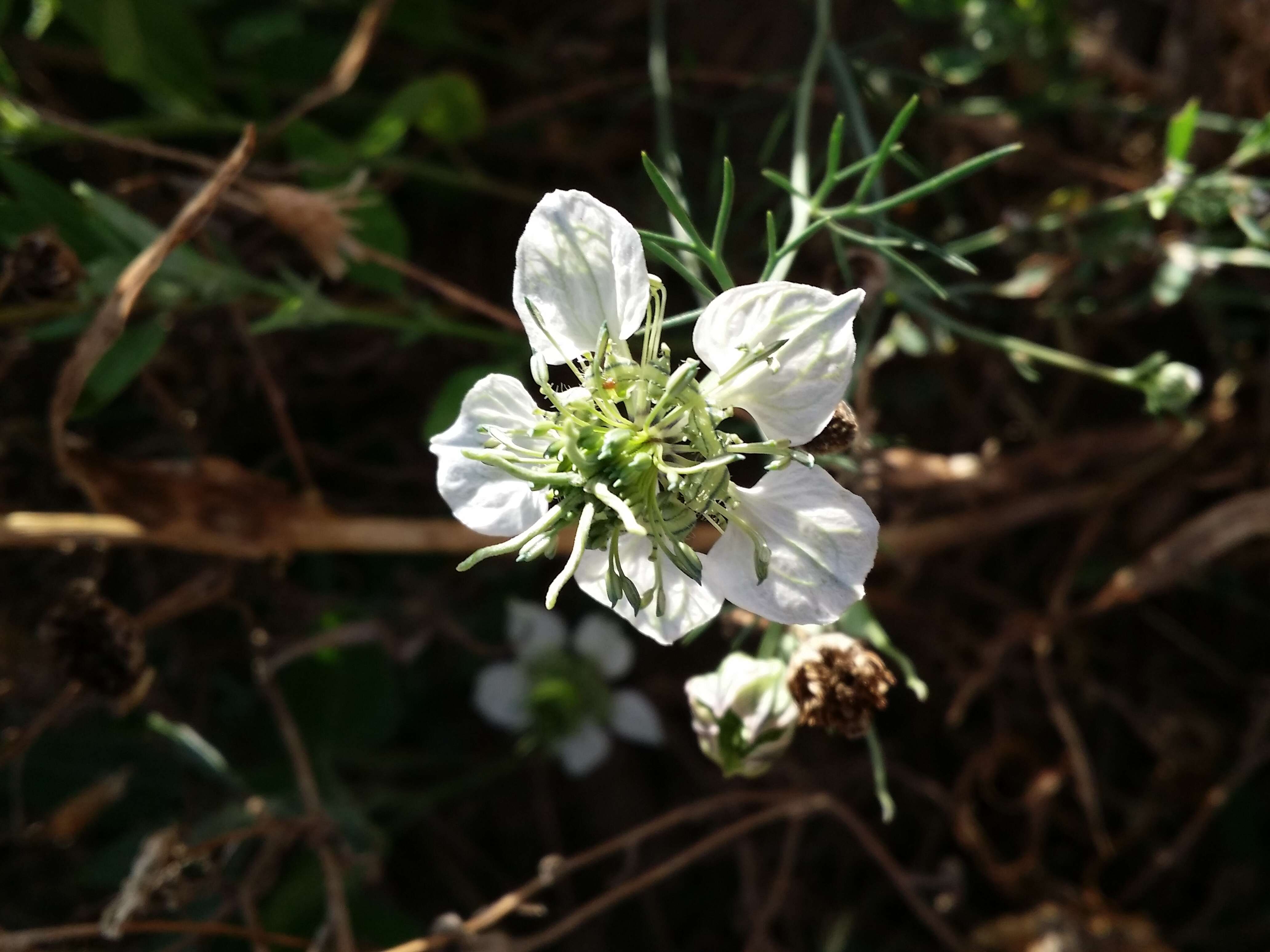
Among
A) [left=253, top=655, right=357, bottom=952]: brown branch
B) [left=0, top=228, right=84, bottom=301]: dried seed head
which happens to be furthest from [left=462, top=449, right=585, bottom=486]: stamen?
[left=253, top=655, right=357, bottom=952]: brown branch

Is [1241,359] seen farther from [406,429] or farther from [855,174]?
[406,429]

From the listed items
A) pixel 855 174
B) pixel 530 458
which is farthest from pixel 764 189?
pixel 530 458

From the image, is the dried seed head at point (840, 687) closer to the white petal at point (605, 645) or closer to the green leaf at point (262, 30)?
the white petal at point (605, 645)

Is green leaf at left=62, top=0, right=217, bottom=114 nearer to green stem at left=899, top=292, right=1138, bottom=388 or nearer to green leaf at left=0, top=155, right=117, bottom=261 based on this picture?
green leaf at left=0, top=155, right=117, bottom=261

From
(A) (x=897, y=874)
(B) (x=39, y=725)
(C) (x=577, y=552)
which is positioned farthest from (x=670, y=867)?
(B) (x=39, y=725)

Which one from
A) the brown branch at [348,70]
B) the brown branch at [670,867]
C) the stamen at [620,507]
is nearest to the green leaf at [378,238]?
the brown branch at [348,70]
